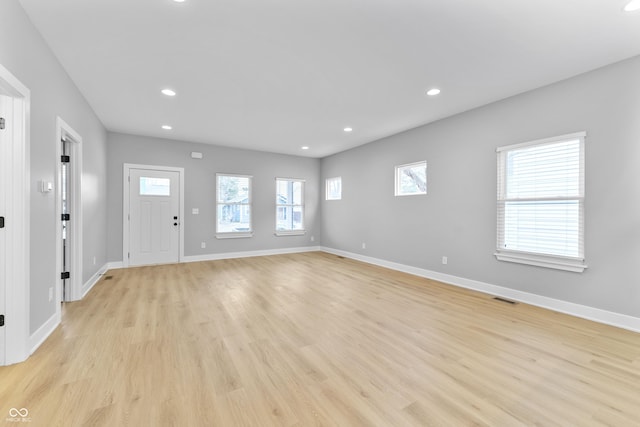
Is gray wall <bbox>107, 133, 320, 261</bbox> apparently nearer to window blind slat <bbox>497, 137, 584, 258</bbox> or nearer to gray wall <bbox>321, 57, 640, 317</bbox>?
gray wall <bbox>321, 57, 640, 317</bbox>

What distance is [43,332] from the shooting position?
2.39m

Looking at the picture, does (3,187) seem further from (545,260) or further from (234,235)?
(545,260)

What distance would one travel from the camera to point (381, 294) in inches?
151

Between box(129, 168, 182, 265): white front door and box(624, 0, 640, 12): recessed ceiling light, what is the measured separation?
6.83 metres

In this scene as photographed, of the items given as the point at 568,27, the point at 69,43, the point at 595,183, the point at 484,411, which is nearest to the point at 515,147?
the point at 595,183

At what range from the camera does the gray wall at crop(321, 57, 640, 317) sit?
2.78 m

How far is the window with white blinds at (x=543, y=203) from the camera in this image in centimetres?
311

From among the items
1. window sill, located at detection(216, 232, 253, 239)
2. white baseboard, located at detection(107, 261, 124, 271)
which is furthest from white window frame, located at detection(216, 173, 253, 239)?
white baseboard, located at detection(107, 261, 124, 271)

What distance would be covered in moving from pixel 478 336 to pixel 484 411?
1.12 meters

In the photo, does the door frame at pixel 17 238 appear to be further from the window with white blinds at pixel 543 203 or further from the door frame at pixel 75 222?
the window with white blinds at pixel 543 203

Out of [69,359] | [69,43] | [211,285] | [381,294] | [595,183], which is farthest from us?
[211,285]

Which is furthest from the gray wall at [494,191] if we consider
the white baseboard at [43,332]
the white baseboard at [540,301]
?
the white baseboard at [43,332]

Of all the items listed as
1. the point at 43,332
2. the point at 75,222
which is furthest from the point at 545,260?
the point at 75,222

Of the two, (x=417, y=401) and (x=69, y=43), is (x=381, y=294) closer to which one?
(x=417, y=401)
